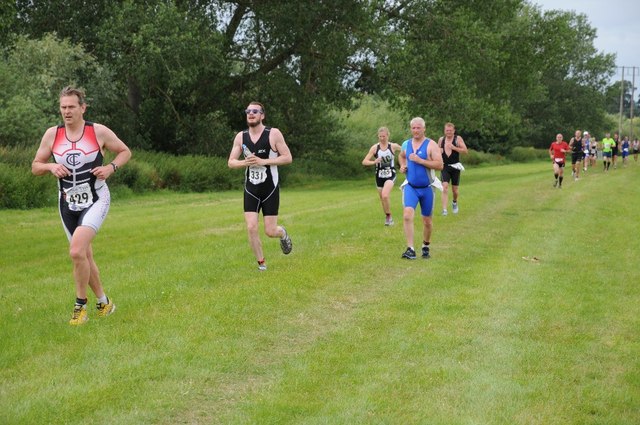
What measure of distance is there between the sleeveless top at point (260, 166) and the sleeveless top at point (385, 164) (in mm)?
6830

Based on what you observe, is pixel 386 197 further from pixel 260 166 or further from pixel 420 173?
pixel 260 166

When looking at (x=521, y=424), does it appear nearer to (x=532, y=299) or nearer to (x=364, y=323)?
(x=364, y=323)

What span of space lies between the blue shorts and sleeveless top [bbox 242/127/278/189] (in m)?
2.64

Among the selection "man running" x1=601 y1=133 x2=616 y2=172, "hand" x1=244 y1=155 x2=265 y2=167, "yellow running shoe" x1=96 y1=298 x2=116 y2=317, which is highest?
"hand" x1=244 y1=155 x2=265 y2=167

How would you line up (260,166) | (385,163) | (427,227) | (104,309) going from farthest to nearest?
(385,163), (427,227), (260,166), (104,309)

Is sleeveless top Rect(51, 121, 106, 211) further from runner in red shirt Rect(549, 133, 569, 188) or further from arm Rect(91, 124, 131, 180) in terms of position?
runner in red shirt Rect(549, 133, 569, 188)

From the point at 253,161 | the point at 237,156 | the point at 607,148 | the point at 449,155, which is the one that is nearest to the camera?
the point at 253,161

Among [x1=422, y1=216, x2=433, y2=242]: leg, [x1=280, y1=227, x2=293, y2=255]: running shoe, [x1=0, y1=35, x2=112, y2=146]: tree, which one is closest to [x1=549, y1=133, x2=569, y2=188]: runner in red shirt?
[x1=0, y1=35, x2=112, y2=146]: tree

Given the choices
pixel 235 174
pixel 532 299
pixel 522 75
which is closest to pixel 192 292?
pixel 532 299

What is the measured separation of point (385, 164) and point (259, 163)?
7.49 m

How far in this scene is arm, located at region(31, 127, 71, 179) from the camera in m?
8.27

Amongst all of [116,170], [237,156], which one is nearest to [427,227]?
[237,156]

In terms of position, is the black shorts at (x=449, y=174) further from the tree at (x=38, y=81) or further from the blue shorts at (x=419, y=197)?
the tree at (x=38, y=81)

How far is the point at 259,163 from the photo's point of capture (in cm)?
1115
